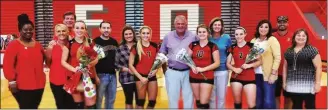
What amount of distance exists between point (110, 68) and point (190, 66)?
38.0 inches

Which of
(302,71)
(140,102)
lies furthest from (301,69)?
(140,102)

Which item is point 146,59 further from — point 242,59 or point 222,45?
point 242,59

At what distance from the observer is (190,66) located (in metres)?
5.00

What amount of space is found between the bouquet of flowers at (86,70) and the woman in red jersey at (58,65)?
0.38ft

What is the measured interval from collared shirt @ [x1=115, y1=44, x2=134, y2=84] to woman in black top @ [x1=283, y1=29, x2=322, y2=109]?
1859mm

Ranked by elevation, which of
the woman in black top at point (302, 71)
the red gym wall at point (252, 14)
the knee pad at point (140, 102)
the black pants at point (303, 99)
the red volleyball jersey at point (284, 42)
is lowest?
the knee pad at point (140, 102)

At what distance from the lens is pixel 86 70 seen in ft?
15.6

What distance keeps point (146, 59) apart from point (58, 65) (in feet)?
3.39

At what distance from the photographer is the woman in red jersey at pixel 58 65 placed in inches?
184

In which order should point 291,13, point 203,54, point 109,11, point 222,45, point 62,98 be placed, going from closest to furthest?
point 62,98
point 203,54
point 222,45
point 291,13
point 109,11

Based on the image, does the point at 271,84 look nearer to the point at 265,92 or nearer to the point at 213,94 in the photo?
the point at 265,92

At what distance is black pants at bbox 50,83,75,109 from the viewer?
189 inches

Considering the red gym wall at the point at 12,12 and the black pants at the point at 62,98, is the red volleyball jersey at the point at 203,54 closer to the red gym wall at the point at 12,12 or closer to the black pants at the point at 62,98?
the black pants at the point at 62,98

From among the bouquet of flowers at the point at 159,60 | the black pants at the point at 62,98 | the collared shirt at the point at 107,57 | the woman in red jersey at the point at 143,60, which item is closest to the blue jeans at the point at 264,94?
the bouquet of flowers at the point at 159,60
